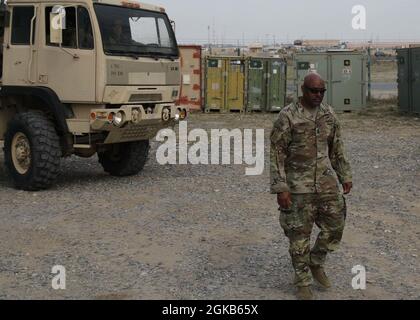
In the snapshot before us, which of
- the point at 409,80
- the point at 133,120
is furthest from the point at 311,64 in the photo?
the point at 133,120

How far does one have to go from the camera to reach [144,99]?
884 centimetres

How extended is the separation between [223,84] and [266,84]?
1.37 meters

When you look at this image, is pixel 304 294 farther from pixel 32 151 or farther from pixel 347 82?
pixel 347 82

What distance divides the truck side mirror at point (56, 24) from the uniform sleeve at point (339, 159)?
15.4ft

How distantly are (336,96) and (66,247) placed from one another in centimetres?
1484

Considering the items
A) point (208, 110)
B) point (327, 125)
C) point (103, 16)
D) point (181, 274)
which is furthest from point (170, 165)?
point (208, 110)

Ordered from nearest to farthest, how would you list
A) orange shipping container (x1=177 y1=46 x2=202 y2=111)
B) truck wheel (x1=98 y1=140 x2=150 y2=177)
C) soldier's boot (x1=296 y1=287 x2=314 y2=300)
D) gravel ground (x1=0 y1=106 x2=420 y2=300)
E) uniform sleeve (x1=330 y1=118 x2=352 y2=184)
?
soldier's boot (x1=296 y1=287 x2=314 y2=300) < uniform sleeve (x1=330 y1=118 x2=352 y2=184) < gravel ground (x1=0 y1=106 x2=420 y2=300) < truck wheel (x1=98 y1=140 x2=150 y2=177) < orange shipping container (x1=177 y1=46 x2=202 y2=111)

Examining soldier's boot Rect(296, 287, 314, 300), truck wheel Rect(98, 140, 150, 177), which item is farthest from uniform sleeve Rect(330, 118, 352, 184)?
truck wheel Rect(98, 140, 150, 177)

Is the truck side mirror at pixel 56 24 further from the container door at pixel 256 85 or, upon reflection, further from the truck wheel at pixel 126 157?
the container door at pixel 256 85

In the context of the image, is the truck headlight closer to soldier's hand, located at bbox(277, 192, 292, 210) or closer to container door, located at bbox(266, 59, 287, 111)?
soldier's hand, located at bbox(277, 192, 292, 210)

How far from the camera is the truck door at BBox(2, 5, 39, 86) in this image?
856 cm

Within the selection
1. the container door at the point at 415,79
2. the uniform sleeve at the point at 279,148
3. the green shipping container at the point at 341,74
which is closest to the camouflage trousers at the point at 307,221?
the uniform sleeve at the point at 279,148

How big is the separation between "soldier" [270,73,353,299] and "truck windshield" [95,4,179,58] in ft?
14.3

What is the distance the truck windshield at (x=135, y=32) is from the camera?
331 inches
